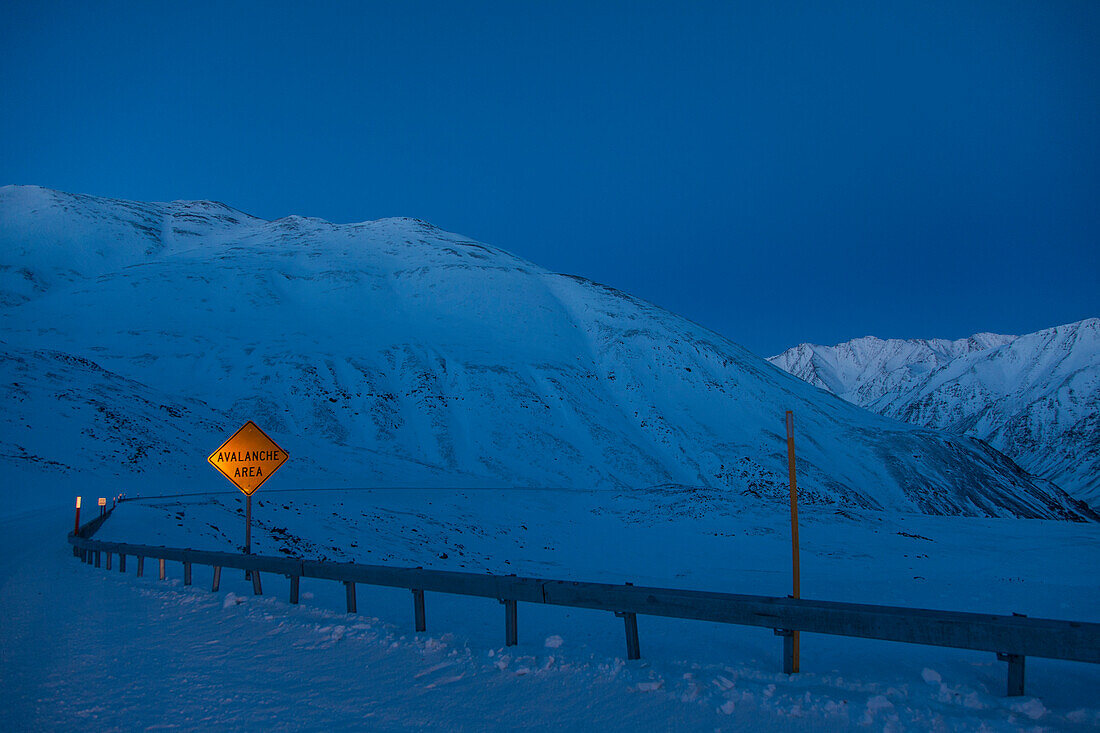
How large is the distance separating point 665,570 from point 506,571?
5.68 metres

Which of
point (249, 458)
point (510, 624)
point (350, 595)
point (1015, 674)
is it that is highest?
point (249, 458)

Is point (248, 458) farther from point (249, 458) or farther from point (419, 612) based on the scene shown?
point (419, 612)

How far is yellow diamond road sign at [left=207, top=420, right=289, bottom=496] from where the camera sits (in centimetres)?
1378

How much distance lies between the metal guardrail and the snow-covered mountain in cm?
3036

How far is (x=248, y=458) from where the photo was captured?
14.0m

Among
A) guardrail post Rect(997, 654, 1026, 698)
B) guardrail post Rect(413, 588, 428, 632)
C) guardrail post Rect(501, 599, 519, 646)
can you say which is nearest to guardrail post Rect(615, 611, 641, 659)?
guardrail post Rect(501, 599, 519, 646)

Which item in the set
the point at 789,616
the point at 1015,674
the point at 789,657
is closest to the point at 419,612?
the point at 789,657

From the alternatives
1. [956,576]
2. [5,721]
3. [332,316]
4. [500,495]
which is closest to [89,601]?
[5,721]

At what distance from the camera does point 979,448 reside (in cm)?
8619

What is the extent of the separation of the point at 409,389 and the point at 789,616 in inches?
2599

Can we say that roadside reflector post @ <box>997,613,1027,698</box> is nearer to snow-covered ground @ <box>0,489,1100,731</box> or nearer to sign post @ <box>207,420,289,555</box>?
snow-covered ground @ <box>0,489,1100,731</box>

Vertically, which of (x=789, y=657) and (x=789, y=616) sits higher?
(x=789, y=616)

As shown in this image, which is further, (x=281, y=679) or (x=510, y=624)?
(x=510, y=624)

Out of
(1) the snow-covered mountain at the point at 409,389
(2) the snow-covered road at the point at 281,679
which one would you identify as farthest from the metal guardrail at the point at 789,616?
(1) the snow-covered mountain at the point at 409,389
